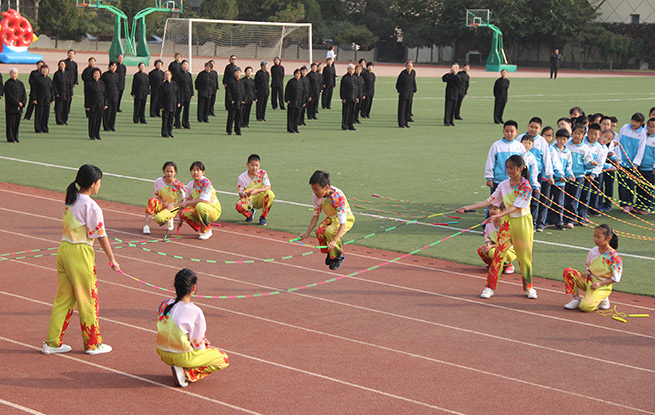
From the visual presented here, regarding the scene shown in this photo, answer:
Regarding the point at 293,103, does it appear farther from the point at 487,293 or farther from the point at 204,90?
the point at 487,293

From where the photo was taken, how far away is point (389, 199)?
14891mm

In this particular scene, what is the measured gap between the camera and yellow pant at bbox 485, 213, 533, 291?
9289mm

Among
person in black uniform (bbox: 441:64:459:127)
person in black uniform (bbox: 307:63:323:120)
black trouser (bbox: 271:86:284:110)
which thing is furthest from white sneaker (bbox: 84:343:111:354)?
black trouser (bbox: 271:86:284:110)

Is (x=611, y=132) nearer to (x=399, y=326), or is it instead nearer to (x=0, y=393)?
(x=399, y=326)

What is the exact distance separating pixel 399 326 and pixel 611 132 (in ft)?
24.7

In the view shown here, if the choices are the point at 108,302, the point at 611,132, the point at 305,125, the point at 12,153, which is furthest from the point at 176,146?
the point at 108,302

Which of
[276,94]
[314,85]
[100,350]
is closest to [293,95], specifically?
[314,85]

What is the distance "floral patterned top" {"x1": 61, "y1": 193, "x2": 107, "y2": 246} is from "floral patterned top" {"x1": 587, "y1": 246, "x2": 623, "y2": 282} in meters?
5.19

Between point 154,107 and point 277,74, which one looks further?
point 277,74

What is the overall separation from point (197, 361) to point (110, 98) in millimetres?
18216

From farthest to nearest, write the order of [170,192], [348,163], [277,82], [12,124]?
[277,82] → [12,124] → [348,163] → [170,192]

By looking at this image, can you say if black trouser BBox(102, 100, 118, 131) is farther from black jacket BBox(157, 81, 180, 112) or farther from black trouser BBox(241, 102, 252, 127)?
black trouser BBox(241, 102, 252, 127)

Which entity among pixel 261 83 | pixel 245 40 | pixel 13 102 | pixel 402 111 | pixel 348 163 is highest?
pixel 245 40

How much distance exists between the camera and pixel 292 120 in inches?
965
